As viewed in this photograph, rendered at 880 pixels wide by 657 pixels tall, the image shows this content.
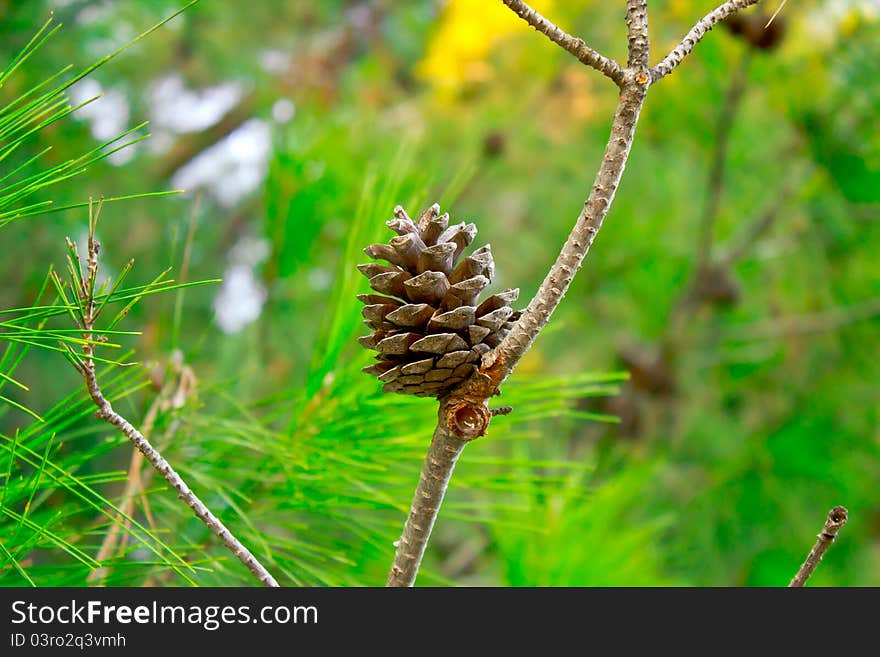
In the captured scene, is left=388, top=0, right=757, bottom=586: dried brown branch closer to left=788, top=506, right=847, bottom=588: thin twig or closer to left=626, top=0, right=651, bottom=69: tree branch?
left=626, top=0, right=651, bottom=69: tree branch

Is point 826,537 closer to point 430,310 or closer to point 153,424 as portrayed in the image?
point 430,310

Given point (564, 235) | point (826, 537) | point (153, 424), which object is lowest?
point (826, 537)

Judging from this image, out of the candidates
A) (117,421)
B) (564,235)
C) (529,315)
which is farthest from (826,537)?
(564,235)

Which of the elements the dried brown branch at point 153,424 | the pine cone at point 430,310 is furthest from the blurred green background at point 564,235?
the pine cone at point 430,310

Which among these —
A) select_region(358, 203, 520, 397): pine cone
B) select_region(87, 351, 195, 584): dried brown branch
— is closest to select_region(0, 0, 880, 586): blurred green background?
select_region(87, 351, 195, 584): dried brown branch
